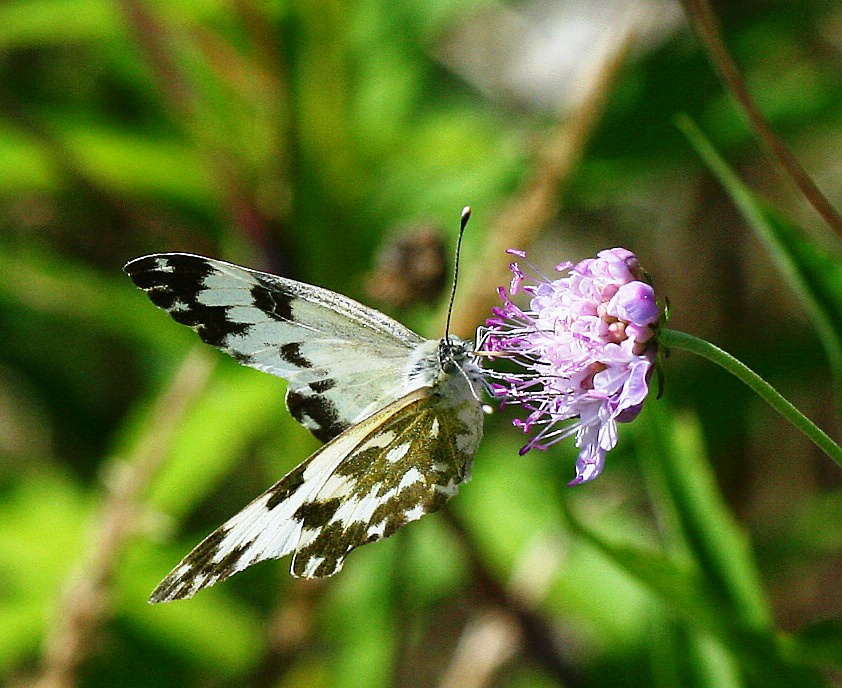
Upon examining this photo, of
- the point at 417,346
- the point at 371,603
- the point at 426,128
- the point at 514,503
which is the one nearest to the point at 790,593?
the point at 514,503

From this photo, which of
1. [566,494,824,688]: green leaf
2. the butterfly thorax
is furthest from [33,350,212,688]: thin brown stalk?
[566,494,824,688]: green leaf

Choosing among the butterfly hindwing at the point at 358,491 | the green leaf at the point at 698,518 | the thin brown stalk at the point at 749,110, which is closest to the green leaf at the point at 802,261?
the thin brown stalk at the point at 749,110

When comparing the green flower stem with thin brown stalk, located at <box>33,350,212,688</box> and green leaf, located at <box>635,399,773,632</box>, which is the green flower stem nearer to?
green leaf, located at <box>635,399,773,632</box>

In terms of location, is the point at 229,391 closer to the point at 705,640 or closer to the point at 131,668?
the point at 131,668

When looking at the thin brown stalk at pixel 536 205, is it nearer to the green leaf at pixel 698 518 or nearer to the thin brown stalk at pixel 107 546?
the green leaf at pixel 698 518

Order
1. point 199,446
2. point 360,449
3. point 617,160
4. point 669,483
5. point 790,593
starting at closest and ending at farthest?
point 360,449 < point 669,483 < point 199,446 < point 617,160 < point 790,593
